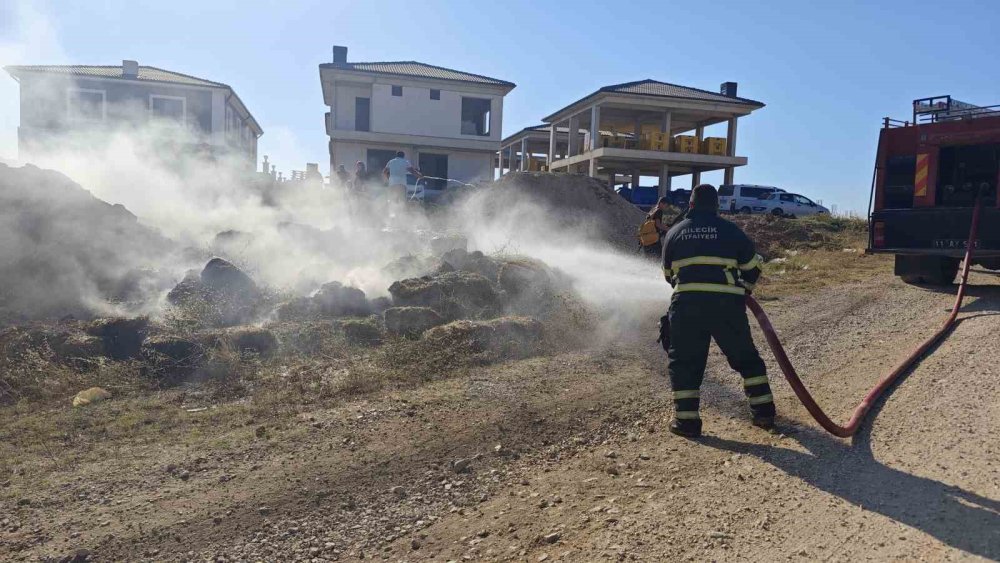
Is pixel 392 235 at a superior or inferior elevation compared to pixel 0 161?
inferior

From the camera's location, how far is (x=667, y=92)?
1372 inches

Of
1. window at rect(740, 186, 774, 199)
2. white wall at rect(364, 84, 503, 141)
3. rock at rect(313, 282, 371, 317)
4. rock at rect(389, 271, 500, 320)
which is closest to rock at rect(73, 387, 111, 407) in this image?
rock at rect(313, 282, 371, 317)

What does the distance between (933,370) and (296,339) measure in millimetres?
6087

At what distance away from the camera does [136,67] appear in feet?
106

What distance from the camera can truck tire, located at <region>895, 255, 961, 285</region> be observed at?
10.2m

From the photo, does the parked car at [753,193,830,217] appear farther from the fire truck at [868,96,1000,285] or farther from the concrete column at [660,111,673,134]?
the fire truck at [868,96,1000,285]

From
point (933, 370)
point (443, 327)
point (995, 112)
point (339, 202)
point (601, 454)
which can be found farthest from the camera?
point (339, 202)

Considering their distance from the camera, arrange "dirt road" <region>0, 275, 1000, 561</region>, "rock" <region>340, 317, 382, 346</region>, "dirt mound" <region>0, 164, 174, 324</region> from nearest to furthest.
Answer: "dirt road" <region>0, 275, 1000, 561</region>
"rock" <region>340, 317, 382, 346</region>
"dirt mound" <region>0, 164, 174, 324</region>

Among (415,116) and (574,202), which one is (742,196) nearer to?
(415,116)

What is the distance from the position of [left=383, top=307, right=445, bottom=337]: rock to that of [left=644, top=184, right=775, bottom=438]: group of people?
383 centimetres

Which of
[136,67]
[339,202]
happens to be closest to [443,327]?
[339,202]

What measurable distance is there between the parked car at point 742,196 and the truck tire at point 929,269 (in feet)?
72.5

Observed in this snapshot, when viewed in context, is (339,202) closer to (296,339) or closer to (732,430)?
(296,339)

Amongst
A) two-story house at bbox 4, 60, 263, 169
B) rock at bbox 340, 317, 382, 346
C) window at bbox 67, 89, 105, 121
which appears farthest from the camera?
window at bbox 67, 89, 105, 121
